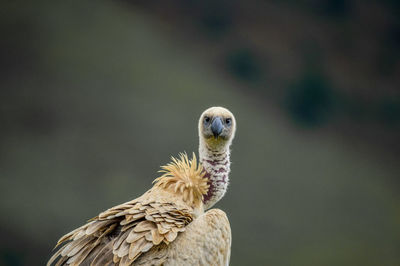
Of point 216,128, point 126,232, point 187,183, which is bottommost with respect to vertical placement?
point 126,232

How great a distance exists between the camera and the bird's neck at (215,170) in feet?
11.8

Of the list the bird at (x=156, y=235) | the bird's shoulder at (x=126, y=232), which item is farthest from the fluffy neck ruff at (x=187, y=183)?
the bird's shoulder at (x=126, y=232)

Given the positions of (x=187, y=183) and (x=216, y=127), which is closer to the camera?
(x=187, y=183)

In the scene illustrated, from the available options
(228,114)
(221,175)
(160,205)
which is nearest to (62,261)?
(160,205)

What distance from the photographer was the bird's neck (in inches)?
142

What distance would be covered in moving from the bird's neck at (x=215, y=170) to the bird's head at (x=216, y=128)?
0.04 metres

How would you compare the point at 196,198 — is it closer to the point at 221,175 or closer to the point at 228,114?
the point at 221,175

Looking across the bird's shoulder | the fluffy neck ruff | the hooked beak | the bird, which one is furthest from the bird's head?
the bird's shoulder

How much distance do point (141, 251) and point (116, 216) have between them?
1.09ft

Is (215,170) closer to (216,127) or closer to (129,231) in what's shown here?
(216,127)

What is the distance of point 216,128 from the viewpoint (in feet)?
11.8

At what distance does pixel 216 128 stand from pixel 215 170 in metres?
0.31

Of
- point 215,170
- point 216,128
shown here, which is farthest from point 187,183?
point 216,128

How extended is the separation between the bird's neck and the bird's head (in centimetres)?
4
